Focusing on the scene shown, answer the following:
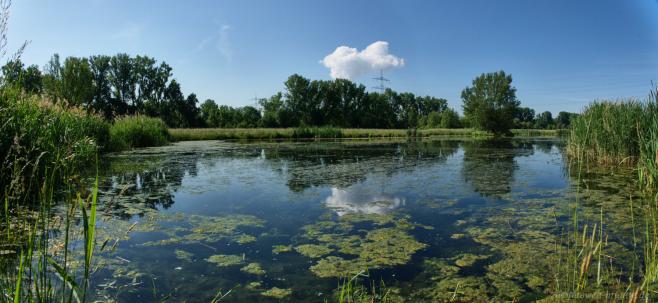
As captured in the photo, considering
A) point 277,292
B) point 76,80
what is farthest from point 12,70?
point 76,80

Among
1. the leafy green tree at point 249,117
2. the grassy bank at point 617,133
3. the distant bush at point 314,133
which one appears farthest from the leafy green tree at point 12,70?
the leafy green tree at point 249,117

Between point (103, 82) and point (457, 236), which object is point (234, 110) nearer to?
point (103, 82)

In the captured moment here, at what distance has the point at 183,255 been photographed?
3430mm

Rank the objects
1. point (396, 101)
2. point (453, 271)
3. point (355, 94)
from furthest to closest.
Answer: point (396, 101) → point (355, 94) → point (453, 271)

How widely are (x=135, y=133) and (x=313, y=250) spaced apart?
641 inches

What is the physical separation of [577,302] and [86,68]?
138 feet

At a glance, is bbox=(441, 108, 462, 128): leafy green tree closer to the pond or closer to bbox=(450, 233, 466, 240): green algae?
the pond

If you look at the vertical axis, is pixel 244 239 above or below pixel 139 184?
below

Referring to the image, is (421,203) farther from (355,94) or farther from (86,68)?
(355,94)

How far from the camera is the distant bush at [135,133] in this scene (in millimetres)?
15202

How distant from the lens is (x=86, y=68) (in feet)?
117

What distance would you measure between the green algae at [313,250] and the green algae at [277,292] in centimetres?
68

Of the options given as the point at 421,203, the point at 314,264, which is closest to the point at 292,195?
the point at 421,203

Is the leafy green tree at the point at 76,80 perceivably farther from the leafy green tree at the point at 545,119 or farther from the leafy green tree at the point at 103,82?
the leafy green tree at the point at 545,119
